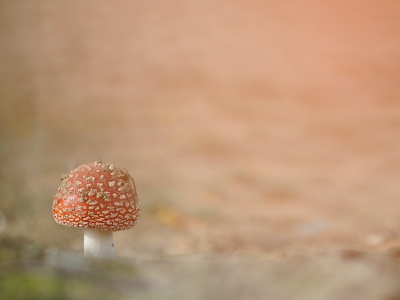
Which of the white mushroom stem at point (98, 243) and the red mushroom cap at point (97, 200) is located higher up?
the red mushroom cap at point (97, 200)

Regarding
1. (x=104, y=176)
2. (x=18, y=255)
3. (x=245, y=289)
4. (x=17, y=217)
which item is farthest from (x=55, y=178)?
(x=245, y=289)

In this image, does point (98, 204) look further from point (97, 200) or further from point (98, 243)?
point (98, 243)

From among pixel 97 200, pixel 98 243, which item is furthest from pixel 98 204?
pixel 98 243
